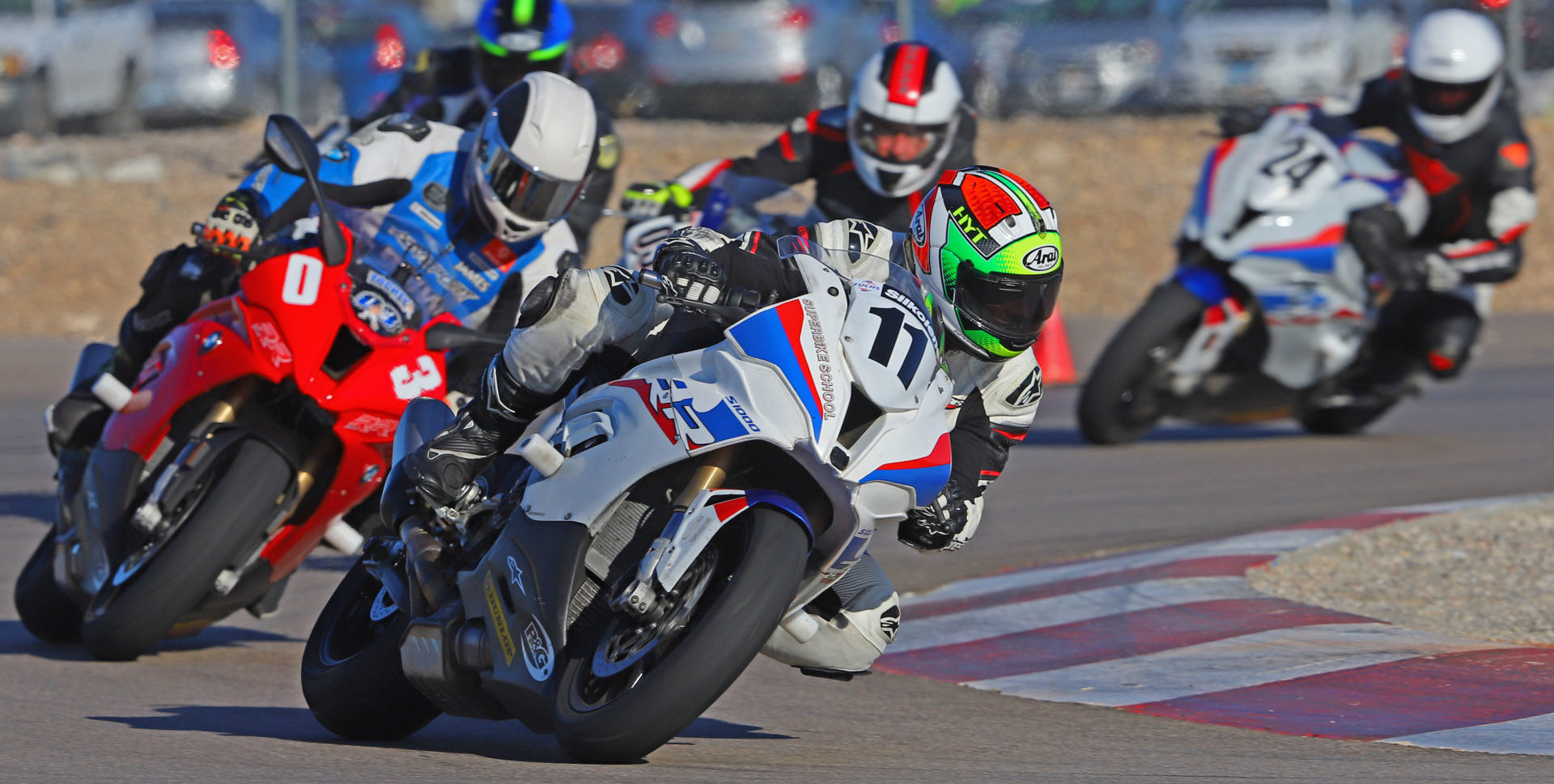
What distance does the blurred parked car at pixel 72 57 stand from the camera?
18.0m

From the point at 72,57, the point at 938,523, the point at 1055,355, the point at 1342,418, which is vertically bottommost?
the point at 72,57

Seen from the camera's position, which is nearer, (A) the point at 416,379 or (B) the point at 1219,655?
(A) the point at 416,379

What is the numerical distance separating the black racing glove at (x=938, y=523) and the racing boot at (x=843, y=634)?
233 millimetres

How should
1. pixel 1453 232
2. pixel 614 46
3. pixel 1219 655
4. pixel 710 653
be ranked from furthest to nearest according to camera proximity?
pixel 614 46 → pixel 1453 232 → pixel 1219 655 → pixel 710 653

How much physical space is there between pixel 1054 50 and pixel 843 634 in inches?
568

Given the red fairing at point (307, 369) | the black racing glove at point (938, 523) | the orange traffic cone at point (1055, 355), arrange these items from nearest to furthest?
the black racing glove at point (938, 523) < the red fairing at point (307, 369) < the orange traffic cone at point (1055, 355)

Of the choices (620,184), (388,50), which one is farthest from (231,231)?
(620,184)

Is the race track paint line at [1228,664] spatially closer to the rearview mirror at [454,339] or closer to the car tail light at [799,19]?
the rearview mirror at [454,339]

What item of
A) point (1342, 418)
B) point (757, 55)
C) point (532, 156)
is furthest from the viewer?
point (757, 55)

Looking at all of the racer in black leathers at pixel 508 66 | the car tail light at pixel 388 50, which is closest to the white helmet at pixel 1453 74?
the racer in black leathers at pixel 508 66

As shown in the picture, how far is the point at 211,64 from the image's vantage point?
17969 mm

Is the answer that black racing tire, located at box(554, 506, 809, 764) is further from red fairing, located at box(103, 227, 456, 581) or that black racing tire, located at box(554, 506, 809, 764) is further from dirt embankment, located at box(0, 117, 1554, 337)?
dirt embankment, located at box(0, 117, 1554, 337)

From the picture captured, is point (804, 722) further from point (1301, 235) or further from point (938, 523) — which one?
point (1301, 235)

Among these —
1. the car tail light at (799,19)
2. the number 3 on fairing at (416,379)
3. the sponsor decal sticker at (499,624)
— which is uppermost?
the sponsor decal sticker at (499,624)
